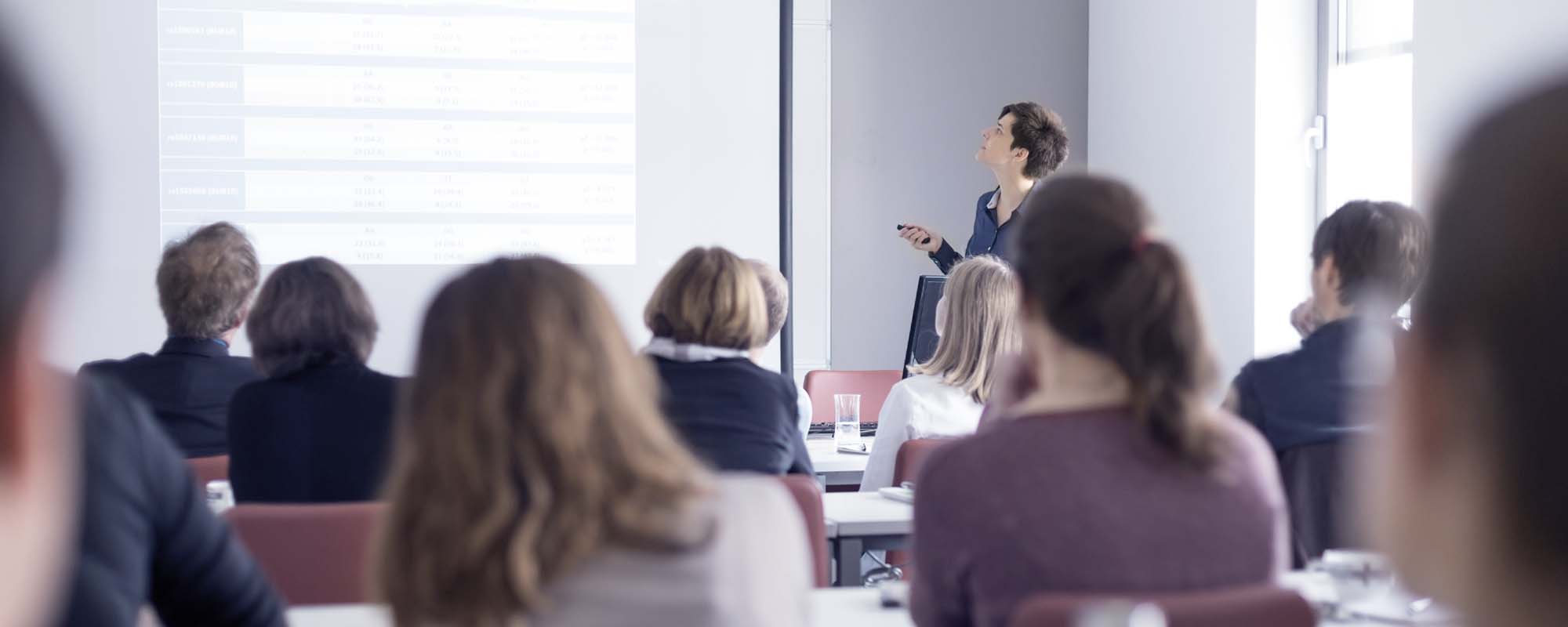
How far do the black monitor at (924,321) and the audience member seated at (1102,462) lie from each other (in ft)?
8.89

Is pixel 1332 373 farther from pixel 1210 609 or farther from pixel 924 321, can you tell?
pixel 924 321

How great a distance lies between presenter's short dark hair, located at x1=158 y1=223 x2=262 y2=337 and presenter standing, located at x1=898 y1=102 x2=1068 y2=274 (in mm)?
2733

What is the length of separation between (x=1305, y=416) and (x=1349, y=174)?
3.44m

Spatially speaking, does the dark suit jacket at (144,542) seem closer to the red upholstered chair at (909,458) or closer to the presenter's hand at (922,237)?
the red upholstered chair at (909,458)

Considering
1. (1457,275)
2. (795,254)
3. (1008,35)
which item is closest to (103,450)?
(1457,275)

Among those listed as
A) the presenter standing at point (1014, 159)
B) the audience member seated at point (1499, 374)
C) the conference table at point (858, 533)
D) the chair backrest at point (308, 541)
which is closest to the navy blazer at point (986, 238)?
the presenter standing at point (1014, 159)

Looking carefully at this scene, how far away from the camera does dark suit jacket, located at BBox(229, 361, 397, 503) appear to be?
2.56 m

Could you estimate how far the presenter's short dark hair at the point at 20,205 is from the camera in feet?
1.36

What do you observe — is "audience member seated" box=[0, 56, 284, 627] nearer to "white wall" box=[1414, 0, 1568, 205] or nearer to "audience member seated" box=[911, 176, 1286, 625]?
"audience member seated" box=[911, 176, 1286, 625]

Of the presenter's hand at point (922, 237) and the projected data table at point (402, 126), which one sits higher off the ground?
the projected data table at point (402, 126)

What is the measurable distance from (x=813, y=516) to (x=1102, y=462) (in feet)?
3.33

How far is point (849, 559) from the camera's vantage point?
2.82 metres

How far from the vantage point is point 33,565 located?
457mm

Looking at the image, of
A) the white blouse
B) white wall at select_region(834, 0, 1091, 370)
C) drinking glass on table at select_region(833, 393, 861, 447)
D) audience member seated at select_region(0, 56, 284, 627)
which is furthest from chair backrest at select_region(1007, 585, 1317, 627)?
white wall at select_region(834, 0, 1091, 370)
